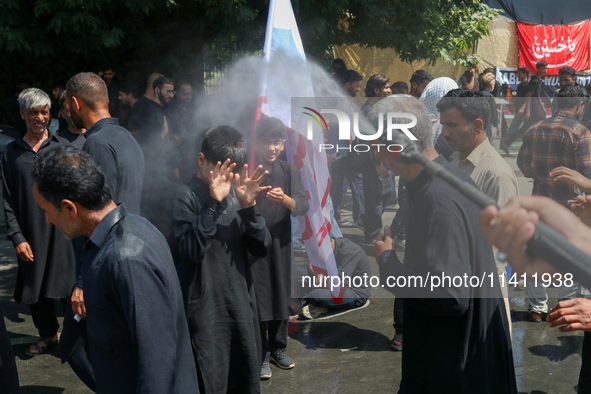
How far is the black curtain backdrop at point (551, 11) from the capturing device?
1938cm

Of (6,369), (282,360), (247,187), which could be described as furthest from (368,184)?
(6,369)

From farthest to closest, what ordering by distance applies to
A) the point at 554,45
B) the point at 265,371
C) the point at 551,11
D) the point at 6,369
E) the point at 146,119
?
the point at 551,11, the point at 554,45, the point at 146,119, the point at 265,371, the point at 6,369

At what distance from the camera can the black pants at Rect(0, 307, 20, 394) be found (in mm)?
2344

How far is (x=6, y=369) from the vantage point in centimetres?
235

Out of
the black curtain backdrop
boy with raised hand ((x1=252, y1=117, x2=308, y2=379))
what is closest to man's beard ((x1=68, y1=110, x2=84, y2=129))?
boy with raised hand ((x1=252, y1=117, x2=308, y2=379))

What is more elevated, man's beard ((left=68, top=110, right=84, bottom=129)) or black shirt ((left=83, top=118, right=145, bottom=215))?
man's beard ((left=68, top=110, right=84, bottom=129))

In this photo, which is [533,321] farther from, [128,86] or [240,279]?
[128,86]

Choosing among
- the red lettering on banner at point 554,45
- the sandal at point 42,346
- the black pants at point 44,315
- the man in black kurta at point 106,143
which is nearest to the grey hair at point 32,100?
the man in black kurta at point 106,143

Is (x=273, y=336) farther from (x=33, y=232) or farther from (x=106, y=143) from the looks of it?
(x=33, y=232)

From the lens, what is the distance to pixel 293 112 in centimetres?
486

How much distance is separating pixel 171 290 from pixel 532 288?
4.03 m

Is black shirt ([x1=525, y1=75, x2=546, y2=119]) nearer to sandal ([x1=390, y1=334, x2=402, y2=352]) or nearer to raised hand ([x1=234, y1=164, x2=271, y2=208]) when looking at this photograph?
sandal ([x1=390, y1=334, x2=402, y2=352])

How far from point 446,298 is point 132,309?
1.18 metres

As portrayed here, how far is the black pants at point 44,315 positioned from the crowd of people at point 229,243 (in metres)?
0.01
